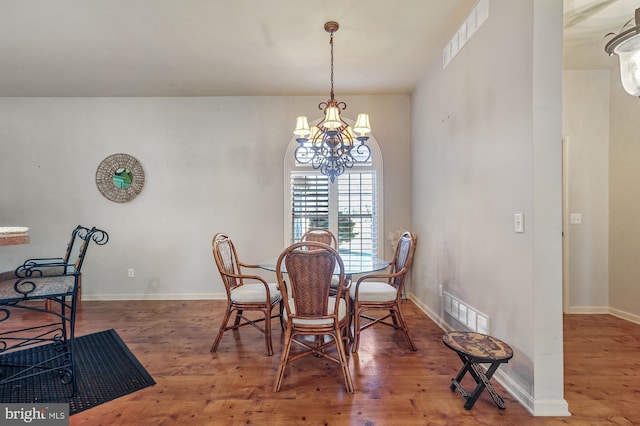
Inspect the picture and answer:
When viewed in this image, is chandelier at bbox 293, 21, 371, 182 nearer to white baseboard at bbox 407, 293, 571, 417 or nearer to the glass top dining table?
the glass top dining table

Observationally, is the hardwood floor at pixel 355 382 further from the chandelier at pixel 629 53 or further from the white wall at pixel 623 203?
the chandelier at pixel 629 53

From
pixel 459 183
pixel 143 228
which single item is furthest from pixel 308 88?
pixel 143 228

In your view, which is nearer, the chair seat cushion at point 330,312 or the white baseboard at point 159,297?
the chair seat cushion at point 330,312

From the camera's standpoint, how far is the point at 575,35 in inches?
107

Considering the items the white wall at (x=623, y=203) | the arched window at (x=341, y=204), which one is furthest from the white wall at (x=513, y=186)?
the white wall at (x=623, y=203)

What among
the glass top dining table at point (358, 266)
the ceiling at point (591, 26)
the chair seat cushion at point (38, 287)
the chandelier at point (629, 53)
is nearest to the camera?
the chandelier at point (629, 53)


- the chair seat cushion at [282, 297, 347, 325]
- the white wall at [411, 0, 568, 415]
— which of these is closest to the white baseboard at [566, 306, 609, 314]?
the white wall at [411, 0, 568, 415]

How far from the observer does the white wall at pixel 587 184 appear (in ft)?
11.0

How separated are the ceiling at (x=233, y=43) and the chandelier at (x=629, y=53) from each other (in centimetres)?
91

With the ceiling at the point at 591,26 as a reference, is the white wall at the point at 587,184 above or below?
below

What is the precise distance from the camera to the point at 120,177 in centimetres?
418

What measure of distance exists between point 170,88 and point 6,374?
336cm

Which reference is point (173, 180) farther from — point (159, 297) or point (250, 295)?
point (250, 295)

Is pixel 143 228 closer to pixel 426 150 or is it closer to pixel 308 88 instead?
pixel 308 88
